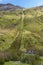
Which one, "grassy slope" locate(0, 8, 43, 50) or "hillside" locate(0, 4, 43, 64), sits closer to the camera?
"hillside" locate(0, 4, 43, 64)

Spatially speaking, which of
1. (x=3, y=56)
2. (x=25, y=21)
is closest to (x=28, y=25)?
(x=25, y=21)

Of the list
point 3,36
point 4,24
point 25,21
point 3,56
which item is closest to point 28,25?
point 25,21

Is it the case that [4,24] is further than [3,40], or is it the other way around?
[4,24]

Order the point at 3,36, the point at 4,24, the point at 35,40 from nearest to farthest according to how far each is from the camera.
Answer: the point at 35,40
the point at 3,36
the point at 4,24

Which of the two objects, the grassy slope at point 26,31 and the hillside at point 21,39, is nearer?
the hillside at point 21,39

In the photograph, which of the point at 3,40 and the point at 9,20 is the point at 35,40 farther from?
the point at 9,20

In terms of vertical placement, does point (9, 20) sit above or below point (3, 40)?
above

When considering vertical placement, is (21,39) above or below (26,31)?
below

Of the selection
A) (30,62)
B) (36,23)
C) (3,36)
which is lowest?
(30,62)

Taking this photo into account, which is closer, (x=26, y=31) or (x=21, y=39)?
(x=21, y=39)

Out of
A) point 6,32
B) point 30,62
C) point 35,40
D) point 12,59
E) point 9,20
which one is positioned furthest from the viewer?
point 9,20
